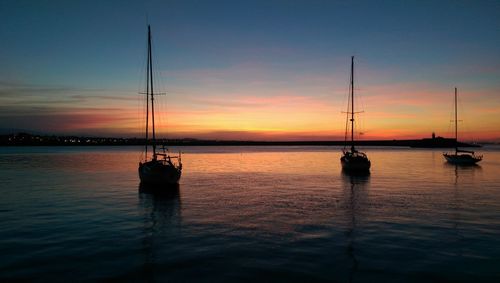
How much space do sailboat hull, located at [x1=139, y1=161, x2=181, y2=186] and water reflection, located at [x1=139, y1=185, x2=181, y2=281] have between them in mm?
677

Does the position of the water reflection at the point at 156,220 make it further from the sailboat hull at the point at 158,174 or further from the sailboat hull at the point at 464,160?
the sailboat hull at the point at 464,160

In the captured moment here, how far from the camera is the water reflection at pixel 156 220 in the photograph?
14086 millimetres

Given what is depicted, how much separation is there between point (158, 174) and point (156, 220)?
14.8 meters

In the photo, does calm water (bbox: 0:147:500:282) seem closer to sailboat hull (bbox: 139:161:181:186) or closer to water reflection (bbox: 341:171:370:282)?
water reflection (bbox: 341:171:370:282)

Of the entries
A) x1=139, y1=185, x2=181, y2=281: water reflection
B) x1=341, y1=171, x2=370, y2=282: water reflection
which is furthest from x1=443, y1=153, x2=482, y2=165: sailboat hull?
x1=139, y1=185, x2=181, y2=281: water reflection

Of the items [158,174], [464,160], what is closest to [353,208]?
[158,174]

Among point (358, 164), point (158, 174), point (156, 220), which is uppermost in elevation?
point (158, 174)

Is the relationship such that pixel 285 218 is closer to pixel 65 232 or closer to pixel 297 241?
pixel 297 241

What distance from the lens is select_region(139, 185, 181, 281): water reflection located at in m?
14.1

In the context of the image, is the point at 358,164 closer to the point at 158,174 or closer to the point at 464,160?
the point at 158,174

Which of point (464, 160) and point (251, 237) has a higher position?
point (464, 160)

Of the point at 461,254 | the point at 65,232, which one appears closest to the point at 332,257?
the point at 461,254

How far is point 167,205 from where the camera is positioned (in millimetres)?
26875

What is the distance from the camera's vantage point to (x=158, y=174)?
1407 inches
